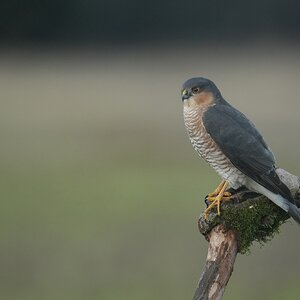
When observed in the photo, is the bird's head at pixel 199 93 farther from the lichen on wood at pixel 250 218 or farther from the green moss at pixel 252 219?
the green moss at pixel 252 219

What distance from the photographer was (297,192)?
4.67 m

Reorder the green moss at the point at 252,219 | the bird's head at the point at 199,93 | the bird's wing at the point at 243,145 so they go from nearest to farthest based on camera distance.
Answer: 1. the green moss at the point at 252,219
2. the bird's wing at the point at 243,145
3. the bird's head at the point at 199,93

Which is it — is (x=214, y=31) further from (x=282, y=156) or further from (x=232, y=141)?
(x=232, y=141)

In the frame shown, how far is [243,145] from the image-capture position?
185 inches

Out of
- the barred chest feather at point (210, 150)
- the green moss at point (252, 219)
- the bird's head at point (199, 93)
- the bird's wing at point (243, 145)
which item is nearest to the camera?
the green moss at point (252, 219)

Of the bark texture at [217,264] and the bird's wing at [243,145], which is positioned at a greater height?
the bird's wing at [243,145]

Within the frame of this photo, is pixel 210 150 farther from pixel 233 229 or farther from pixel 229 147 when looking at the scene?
pixel 233 229

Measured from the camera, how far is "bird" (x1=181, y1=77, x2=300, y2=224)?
4.52 metres

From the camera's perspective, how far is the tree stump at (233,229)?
405cm

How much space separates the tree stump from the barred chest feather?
0.31 feet

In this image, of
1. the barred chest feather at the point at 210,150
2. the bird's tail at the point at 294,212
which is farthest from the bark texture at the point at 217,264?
the barred chest feather at the point at 210,150

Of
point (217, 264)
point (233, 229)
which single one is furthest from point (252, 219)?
point (217, 264)

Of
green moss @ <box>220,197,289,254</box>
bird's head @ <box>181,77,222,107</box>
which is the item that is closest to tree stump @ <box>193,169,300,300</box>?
green moss @ <box>220,197,289,254</box>

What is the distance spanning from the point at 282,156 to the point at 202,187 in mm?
1643
